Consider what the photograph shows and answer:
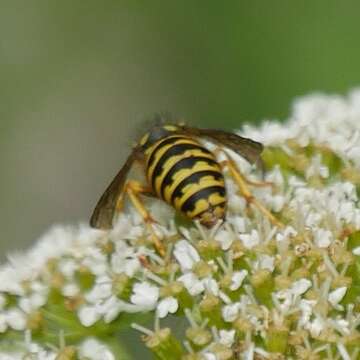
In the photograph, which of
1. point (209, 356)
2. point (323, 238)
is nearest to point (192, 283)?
point (209, 356)

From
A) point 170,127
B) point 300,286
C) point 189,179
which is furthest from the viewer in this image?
point 170,127

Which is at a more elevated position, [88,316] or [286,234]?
[286,234]

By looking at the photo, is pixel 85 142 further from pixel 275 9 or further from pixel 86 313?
pixel 86 313

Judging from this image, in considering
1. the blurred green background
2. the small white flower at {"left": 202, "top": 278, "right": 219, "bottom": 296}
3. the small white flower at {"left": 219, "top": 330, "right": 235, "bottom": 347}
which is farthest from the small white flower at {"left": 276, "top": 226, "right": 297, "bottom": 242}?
the blurred green background

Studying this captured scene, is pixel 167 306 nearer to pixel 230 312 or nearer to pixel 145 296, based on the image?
pixel 145 296

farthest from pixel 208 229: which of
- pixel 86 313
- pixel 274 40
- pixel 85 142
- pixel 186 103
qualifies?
pixel 85 142

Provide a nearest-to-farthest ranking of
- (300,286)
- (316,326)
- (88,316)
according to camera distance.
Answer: (316,326)
(300,286)
(88,316)

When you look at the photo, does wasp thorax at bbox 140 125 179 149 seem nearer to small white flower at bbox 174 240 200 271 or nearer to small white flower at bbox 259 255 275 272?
small white flower at bbox 174 240 200 271
